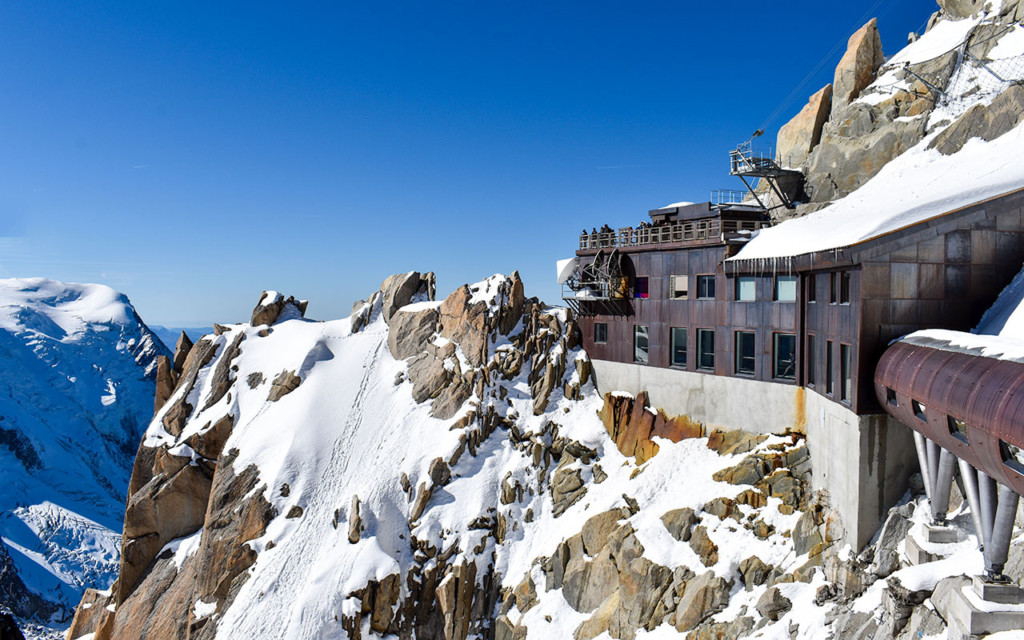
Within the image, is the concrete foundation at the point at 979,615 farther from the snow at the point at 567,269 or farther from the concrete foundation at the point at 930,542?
the snow at the point at 567,269

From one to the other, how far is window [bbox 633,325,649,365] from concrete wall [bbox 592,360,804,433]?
60 centimetres

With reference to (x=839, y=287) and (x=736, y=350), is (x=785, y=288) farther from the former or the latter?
(x=839, y=287)

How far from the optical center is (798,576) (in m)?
19.4

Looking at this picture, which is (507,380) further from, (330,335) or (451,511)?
(330,335)

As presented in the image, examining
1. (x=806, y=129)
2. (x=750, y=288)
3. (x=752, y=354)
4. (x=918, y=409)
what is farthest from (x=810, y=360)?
(x=806, y=129)

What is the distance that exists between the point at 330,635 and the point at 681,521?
19501 mm

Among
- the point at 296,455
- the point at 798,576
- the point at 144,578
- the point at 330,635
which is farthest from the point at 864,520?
the point at 144,578

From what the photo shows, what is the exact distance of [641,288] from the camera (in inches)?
1331

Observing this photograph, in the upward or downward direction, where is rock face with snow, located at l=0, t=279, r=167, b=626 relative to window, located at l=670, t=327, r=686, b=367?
downward

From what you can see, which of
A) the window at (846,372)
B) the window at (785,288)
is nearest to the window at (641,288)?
the window at (785,288)

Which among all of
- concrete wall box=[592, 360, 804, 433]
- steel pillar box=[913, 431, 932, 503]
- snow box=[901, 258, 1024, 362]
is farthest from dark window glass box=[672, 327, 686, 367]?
steel pillar box=[913, 431, 932, 503]

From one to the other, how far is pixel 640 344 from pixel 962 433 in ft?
67.5

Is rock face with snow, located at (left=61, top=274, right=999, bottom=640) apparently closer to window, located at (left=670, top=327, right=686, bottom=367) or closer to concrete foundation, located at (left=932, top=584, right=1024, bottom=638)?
concrete foundation, located at (left=932, top=584, right=1024, bottom=638)

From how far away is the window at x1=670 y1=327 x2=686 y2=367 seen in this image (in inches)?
1212
